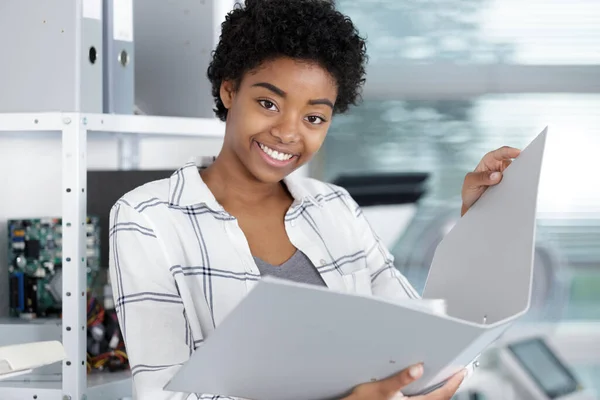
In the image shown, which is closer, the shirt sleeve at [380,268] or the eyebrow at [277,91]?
the eyebrow at [277,91]

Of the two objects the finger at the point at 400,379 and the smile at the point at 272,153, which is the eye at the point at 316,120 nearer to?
the smile at the point at 272,153

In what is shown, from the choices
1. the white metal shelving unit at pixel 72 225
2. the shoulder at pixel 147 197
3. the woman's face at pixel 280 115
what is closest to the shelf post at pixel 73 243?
the white metal shelving unit at pixel 72 225

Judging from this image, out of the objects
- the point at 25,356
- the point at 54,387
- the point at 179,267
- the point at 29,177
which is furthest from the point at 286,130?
the point at 29,177

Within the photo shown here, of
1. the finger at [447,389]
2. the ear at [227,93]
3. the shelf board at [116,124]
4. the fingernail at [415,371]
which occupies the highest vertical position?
the ear at [227,93]

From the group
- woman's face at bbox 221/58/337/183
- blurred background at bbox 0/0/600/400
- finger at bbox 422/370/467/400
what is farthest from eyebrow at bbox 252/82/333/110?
blurred background at bbox 0/0/600/400

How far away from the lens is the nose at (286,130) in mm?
1157

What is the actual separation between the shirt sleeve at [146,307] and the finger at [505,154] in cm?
49

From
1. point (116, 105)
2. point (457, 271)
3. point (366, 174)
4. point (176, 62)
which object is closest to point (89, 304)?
point (116, 105)

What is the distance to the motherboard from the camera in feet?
4.97

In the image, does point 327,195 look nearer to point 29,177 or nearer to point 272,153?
point 272,153

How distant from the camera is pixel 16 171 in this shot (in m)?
1.75

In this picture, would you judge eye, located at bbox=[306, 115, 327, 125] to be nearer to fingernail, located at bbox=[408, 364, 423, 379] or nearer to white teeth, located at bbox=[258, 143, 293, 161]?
white teeth, located at bbox=[258, 143, 293, 161]

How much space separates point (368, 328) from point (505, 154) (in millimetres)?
453

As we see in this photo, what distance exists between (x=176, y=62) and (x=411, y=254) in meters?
1.34
